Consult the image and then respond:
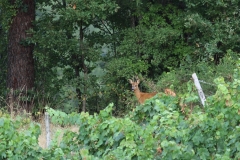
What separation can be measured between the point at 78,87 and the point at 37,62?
215 centimetres

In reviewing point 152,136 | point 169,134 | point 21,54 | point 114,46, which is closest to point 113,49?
point 114,46

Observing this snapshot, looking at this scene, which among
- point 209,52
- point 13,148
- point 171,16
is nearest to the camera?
point 13,148

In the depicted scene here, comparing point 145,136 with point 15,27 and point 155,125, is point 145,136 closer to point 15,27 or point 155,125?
point 155,125

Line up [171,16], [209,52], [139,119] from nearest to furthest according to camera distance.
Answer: [139,119]
[209,52]
[171,16]

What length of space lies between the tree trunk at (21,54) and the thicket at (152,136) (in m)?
11.2

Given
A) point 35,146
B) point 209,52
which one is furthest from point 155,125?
point 209,52

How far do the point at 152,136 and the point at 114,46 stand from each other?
13919 mm

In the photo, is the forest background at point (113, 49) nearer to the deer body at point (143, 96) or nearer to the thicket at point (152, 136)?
the deer body at point (143, 96)

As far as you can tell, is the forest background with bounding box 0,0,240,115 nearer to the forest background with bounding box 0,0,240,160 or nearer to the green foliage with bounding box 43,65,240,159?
the forest background with bounding box 0,0,240,160

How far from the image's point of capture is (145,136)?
7.22m

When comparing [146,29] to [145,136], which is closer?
[145,136]

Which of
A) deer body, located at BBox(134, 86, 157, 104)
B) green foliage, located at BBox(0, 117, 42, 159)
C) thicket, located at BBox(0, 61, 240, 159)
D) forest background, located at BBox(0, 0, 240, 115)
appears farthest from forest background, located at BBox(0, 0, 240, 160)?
green foliage, located at BBox(0, 117, 42, 159)

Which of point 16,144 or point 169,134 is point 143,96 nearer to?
point 169,134

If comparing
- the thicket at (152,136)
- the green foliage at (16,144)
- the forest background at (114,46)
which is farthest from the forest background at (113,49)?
the green foliage at (16,144)
